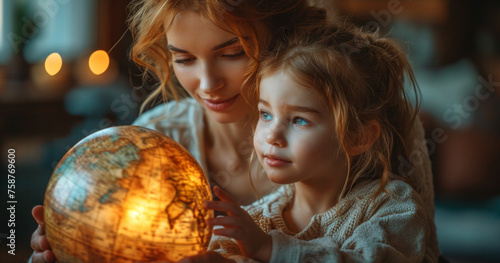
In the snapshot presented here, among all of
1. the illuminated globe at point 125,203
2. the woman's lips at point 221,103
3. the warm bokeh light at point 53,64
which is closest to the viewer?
the illuminated globe at point 125,203

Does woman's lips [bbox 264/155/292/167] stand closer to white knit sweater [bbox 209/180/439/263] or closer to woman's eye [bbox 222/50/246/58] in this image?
white knit sweater [bbox 209/180/439/263]

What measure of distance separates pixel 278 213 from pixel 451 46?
420 centimetres

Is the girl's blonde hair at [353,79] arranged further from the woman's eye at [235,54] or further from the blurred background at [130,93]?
the blurred background at [130,93]

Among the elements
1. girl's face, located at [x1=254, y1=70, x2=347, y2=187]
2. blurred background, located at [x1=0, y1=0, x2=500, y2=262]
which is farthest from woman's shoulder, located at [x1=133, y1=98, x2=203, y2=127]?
blurred background, located at [x1=0, y1=0, x2=500, y2=262]

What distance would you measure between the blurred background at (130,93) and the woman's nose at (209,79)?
188 cm

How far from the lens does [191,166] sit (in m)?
1.11

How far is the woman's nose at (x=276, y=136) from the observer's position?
1.28 metres

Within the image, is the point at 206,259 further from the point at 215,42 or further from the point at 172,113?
the point at 172,113

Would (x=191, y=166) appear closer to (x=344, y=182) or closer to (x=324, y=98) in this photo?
(x=324, y=98)

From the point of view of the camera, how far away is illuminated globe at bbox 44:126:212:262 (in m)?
1.00

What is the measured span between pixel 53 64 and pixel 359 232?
3726mm

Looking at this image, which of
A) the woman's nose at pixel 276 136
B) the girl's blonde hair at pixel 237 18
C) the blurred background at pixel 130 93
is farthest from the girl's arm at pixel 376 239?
the blurred background at pixel 130 93

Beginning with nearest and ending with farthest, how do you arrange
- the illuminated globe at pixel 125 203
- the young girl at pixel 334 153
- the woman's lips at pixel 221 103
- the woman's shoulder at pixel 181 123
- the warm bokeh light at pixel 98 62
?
the illuminated globe at pixel 125 203
the young girl at pixel 334 153
the woman's lips at pixel 221 103
the woman's shoulder at pixel 181 123
the warm bokeh light at pixel 98 62

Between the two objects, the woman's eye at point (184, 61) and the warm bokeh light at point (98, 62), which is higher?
the woman's eye at point (184, 61)
